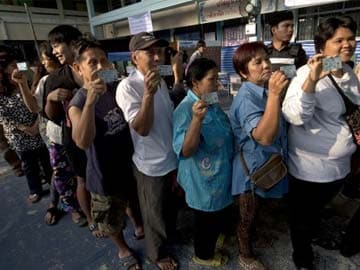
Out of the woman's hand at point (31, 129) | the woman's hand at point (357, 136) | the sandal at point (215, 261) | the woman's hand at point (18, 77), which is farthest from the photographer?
the woman's hand at point (31, 129)

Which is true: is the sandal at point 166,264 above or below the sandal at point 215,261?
above

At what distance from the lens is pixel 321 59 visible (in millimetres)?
1057

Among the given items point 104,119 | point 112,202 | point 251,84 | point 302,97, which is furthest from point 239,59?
point 112,202

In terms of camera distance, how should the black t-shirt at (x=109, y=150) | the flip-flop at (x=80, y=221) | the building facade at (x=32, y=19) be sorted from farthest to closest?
the building facade at (x=32, y=19), the flip-flop at (x=80, y=221), the black t-shirt at (x=109, y=150)

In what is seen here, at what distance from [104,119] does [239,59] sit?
2.67ft

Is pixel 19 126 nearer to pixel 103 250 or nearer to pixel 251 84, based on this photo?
pixel 103 250

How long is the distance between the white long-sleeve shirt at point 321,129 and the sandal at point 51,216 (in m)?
2.15

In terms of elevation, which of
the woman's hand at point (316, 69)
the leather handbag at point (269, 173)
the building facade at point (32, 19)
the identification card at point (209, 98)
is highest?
the building facade at point (32, 19)

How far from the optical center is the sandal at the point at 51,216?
231cm

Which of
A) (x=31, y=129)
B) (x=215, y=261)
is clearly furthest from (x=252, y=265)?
(x=31, y=129)

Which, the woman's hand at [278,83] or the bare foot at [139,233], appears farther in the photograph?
the bare foot at [139,233]

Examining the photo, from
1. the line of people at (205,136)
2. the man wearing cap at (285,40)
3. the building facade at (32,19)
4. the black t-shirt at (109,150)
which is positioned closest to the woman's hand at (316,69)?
the line of people at (205,136)

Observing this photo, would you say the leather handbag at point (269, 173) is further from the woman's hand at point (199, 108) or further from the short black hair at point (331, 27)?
the short black hair at point (331, 27)

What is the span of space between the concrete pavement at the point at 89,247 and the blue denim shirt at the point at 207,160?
60cm
